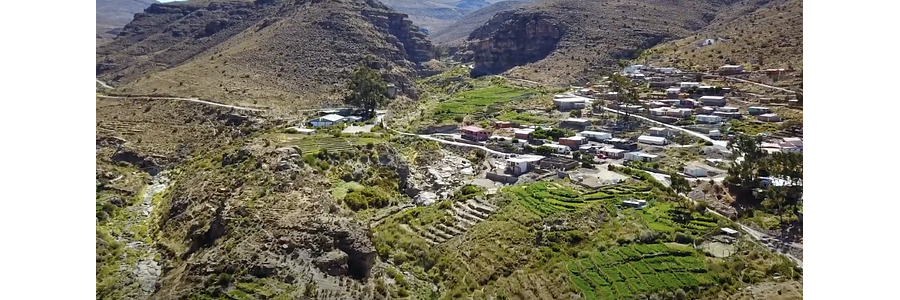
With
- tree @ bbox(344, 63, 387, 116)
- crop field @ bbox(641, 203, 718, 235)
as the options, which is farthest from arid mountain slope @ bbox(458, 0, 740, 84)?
crop field @ bbox(641, 203, 718, 235)

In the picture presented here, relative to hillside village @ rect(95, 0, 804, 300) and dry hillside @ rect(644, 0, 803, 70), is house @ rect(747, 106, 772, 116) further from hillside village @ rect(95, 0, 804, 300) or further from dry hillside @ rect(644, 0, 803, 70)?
dry hillside @ rect(644, 0, 803, 70)

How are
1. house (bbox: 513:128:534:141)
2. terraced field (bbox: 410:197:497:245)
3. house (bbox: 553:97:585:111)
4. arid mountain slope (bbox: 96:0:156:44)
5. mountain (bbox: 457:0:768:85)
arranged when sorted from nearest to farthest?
1. terraced field (bbox: 410:197:497:245)
2. house (bbox: 513:128:534:141)
3. house (bbox: 553:97:585:111)
4. mountain (bbox: 457:0:768:85)
5. arid mountain slope (bbox: 96:0:156:44)

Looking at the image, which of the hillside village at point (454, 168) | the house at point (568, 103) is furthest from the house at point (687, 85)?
the house at point (568, 103)

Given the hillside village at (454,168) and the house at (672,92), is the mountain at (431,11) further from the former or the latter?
the house at (672,92)

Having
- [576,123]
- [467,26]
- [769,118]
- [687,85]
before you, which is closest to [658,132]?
[576,123]
